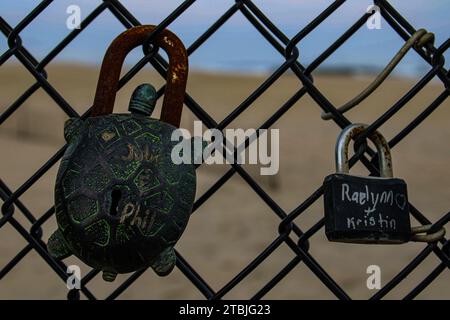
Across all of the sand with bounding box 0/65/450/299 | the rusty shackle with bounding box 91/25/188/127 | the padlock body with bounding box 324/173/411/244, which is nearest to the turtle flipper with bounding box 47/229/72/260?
the rusty shackle with bounding box 91/25/188/127

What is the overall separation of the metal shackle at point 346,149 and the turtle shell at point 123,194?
0.18 metres

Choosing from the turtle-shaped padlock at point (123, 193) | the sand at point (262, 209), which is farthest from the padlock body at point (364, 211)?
the sand at point (262, 209)

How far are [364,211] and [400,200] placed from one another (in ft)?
0.15

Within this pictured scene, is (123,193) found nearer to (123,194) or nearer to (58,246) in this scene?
(123,194)

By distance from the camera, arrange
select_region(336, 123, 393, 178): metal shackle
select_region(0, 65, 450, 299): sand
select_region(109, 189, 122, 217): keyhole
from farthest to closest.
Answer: select_region(0, 65, 450, 299): sand
select_region(336, 123, 393, 178): metal shackle
select_region(109, 189, 122, 217): keyhole

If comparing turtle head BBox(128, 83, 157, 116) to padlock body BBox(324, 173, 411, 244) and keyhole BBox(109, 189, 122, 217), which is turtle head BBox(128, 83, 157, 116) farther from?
padlock body BBox(324, 173, 411, 244)

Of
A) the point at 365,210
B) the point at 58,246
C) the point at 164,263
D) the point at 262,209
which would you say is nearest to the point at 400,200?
the point at 365,210

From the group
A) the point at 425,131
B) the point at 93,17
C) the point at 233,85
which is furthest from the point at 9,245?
the point at 233,85

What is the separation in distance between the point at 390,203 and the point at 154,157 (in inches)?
10.2

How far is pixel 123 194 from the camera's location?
2.03 feet

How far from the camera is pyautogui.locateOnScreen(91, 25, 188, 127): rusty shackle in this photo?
27.4 inches

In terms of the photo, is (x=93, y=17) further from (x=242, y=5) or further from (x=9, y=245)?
(x=9, y=245)

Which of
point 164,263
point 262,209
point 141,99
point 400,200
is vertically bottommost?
point 262,209

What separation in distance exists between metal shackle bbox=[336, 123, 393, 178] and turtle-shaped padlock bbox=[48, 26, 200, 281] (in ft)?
0.58
